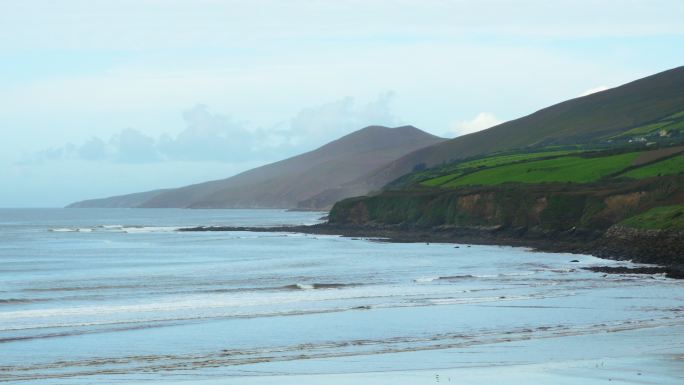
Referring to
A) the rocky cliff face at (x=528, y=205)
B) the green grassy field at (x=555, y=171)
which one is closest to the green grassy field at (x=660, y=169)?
the rocky cliff face at (x=528, y=205)

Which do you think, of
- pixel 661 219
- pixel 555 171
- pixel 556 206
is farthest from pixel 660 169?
pixel 661 219

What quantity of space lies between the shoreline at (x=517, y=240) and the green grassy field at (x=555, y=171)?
10.1 m

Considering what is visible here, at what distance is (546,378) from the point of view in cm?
2475

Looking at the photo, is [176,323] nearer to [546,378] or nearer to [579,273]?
[546,378]

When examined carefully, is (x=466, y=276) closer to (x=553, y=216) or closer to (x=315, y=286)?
(x=315, y=286)

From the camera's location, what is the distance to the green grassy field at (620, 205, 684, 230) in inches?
2477

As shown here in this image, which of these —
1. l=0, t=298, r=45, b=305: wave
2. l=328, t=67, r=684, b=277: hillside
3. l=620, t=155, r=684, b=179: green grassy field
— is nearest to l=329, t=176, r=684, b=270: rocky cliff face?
l=328, t=67, r=684, b=277: hillside

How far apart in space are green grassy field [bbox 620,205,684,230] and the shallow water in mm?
4118

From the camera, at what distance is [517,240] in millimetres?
95000

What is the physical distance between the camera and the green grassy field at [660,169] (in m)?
95.4

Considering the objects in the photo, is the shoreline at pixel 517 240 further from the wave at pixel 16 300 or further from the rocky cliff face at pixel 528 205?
Result: the wave at pixel 16 300

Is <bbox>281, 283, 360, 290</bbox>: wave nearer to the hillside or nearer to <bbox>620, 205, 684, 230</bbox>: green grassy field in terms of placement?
the hillside

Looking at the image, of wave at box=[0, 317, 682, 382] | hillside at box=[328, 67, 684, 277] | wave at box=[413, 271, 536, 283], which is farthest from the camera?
hillside at box=[328, 67, 684, 277]

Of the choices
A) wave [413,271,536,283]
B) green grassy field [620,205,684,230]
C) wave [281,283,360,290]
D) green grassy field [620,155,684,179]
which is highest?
green grassy field [620,155,684,179]
